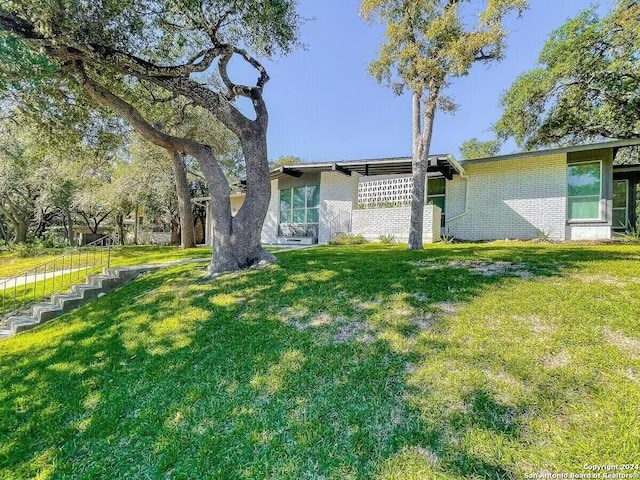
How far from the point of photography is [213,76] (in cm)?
1409

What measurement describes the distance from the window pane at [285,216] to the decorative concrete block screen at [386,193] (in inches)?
147

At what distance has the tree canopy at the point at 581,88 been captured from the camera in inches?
423

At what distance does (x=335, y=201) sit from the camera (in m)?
14.8

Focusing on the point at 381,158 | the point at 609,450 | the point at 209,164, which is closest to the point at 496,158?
the point at 381,158

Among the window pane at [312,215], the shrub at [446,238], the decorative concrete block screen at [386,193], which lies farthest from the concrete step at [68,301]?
the shrub at [446,238]

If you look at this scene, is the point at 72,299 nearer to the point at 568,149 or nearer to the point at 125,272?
the point at 125,272

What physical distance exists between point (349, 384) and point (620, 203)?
15728 millimetres

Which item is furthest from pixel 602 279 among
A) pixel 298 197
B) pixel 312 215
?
pixel 298 197

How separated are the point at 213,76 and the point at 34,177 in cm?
1225

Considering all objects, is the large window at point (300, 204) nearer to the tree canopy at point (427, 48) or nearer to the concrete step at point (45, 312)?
the tree canopy at point (427, 48)

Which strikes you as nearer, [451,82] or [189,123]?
[451,82]

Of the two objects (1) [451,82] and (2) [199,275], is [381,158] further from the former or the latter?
(2) [199,275]

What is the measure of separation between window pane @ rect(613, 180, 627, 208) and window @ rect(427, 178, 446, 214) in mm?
6618

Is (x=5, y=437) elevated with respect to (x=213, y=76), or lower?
lower
